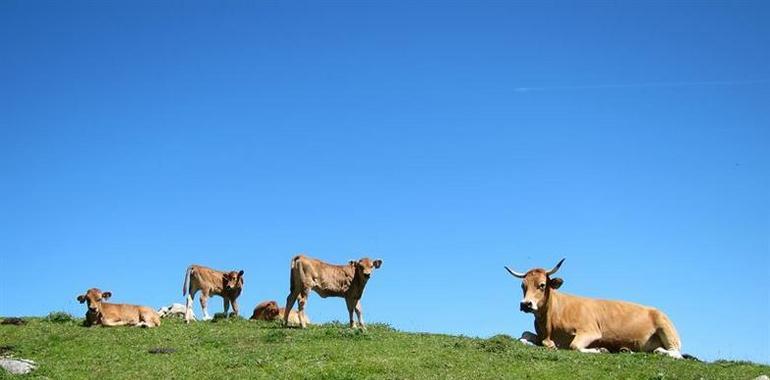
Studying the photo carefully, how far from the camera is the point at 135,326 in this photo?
29031 mm

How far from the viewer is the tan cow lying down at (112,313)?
95.4 feet

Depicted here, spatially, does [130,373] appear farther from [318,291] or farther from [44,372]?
[318,291]

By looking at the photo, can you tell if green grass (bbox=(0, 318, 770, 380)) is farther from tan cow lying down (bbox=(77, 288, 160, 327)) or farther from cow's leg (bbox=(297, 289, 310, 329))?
tan cow lying down (bbox=(77, 288, 160, 327))

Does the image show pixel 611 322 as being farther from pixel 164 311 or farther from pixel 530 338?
pixel 164 311

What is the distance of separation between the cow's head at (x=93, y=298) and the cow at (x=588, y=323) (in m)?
13.6

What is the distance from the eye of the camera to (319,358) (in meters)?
20.8

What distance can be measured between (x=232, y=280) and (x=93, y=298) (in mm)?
6012

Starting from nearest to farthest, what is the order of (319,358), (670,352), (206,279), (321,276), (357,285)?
(319,358) < (670,352) < (321,276) < (357,285) < (206,279)

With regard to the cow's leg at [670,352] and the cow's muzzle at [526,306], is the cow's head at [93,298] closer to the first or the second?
the cow's muzzle at [526,306]

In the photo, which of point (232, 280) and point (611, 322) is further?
point (232, 280)

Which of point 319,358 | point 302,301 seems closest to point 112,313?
point 302,301

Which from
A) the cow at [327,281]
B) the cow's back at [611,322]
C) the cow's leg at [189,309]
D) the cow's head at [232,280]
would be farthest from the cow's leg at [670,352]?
the cow's head at [232,280]

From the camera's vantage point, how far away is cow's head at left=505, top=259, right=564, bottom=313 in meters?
24.6

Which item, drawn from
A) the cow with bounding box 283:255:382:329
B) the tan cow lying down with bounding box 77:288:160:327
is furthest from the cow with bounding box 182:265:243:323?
the cow with bounding box 283:255:382:329
